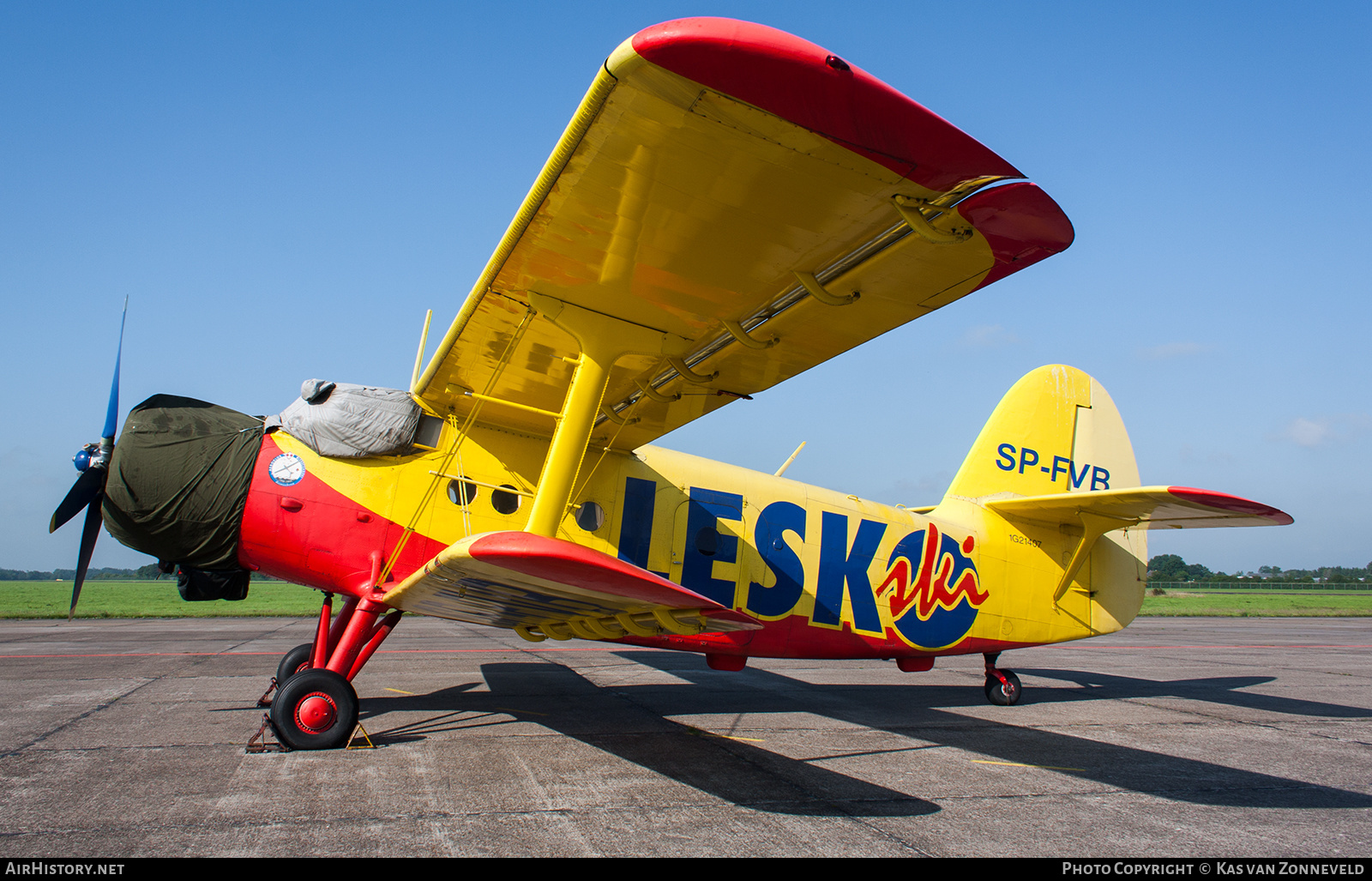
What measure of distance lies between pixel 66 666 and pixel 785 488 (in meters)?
10.5

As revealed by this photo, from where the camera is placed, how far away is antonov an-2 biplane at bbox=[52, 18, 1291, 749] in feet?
9.95

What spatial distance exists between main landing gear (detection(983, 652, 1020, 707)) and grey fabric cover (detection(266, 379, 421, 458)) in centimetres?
749

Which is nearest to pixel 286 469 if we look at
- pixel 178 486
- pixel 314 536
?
pixel 314 536

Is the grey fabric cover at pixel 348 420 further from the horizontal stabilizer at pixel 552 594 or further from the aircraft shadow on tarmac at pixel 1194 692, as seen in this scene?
the aircraft shadow on tarmac at pixel 1194 692

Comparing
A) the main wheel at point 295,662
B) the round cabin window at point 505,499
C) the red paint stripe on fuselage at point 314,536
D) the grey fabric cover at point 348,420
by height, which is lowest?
the main wheel at point 295,662

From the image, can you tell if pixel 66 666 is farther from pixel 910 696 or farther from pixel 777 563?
pixel 910 696

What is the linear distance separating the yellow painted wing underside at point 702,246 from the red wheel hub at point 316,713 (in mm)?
2800

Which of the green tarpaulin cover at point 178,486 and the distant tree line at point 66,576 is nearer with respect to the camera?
the green tarpaulin cover at point 178,486

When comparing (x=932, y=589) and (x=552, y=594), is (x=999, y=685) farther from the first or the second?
(x=552, y=594)

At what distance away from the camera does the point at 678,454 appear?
25.7 ft

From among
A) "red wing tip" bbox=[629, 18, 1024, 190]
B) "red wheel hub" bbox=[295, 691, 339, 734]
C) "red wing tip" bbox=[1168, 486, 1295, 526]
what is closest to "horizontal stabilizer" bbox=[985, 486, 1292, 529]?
"red wing tip" bbox=[1168, 486, 1295, 526]

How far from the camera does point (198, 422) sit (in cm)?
613

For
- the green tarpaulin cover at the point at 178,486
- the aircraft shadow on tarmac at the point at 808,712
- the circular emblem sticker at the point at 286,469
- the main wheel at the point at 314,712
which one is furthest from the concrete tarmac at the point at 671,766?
the circular emblem sticker at the point at 286,469

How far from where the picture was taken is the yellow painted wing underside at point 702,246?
118 inches
